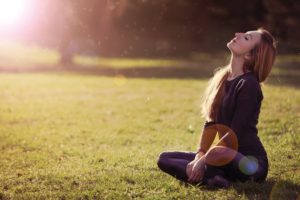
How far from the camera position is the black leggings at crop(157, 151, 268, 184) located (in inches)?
277

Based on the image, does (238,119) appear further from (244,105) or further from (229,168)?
(229,168)

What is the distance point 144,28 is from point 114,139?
3764 cm

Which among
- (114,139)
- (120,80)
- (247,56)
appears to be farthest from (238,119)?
(120,80)

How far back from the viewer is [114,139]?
11422 mm

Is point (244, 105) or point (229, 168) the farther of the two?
point (229, 168)

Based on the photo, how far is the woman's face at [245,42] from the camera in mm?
7160

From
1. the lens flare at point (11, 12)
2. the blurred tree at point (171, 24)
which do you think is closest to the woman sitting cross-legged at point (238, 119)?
the blurred tree at point (171, 24)

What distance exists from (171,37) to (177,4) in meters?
3.12

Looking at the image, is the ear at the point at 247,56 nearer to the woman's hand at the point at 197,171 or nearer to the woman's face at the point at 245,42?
the woman's face at the point at 245,42

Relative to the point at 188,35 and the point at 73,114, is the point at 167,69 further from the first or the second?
the point at 188,35

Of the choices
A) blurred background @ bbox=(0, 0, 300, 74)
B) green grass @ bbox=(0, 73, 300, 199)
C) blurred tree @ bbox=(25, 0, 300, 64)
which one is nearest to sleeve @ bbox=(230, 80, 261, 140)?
green grass @ bbox=(0, 73, 300, 199)

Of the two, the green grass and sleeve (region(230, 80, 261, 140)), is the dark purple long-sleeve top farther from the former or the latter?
the green grass

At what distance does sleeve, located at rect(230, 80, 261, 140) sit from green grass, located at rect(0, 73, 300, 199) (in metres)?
0.81

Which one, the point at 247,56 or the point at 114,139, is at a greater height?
the point at 247,56
